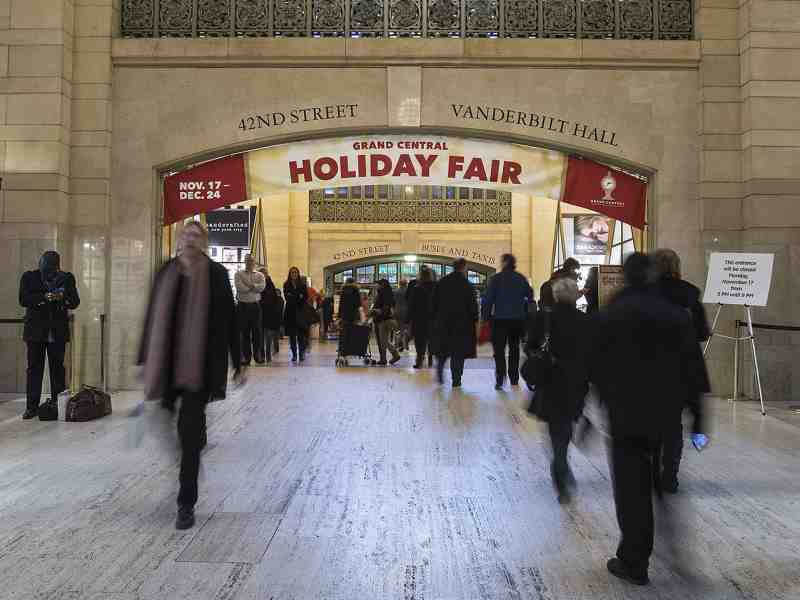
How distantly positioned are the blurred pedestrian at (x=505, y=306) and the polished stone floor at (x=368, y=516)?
82.6 inches

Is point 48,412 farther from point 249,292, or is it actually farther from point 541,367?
point 541,367

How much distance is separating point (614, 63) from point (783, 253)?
3.09 metres

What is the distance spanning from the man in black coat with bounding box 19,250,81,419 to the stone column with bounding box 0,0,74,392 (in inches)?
72.3

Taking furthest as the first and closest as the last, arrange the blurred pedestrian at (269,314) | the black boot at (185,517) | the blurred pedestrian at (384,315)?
the blurred pedestrian at (269,314) < the blurred pedestrian at (384,315) < the black boot at (185,517)

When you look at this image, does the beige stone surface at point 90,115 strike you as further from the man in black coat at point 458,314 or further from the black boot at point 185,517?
the black boot at point 185,517

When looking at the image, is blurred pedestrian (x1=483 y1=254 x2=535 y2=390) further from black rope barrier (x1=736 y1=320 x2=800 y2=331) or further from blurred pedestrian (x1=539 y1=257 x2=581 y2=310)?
black rope barrier (x1=736 y1=320 x2=800 y2=331)

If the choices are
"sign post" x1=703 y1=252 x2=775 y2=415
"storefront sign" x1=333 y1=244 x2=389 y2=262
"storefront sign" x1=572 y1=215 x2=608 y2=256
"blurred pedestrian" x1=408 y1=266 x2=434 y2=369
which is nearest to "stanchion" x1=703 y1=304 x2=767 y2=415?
"sign post" x1=703 y1=252 x2=775 y2=415

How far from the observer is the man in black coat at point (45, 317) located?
771cm

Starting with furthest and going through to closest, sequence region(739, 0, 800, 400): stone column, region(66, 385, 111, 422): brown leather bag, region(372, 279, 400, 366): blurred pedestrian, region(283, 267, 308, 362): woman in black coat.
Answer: region(283, 267, 308, 362): woman in black coat, region(372, 279, 400, 366): blurred pedestrian, region(739, 0, 800, 400): stone column, region(66, 385, 111, 422): brown leather bag

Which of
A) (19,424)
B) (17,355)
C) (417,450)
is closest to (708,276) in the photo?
(417,450)

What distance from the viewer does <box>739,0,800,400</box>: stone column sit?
942 cm

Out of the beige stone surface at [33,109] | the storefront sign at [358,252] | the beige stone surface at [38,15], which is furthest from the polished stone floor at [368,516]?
the storefront sign at [358,252]

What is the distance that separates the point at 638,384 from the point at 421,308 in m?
8.87

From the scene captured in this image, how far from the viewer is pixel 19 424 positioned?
24.3 ft
